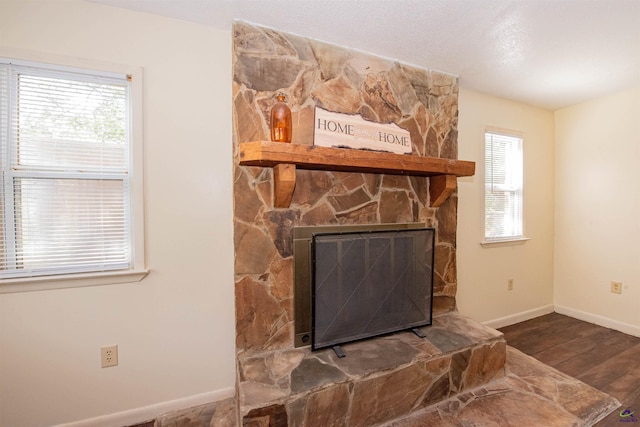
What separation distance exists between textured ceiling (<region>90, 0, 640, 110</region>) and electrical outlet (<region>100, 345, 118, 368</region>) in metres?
2.00

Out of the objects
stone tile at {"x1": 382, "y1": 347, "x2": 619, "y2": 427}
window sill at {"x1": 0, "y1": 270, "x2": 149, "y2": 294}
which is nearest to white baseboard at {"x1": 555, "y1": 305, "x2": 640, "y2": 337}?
stone tile at {"x1": 382, "y1": 347, "x2": 619, "y2": 427}

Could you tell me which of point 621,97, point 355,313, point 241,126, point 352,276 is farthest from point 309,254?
point 621,97

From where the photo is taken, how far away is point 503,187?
301 centimetres

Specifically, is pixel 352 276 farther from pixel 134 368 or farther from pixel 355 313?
pixel 134 368

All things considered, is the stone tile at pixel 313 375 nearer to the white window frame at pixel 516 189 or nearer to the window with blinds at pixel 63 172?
the window with blinds at pixel 63 172

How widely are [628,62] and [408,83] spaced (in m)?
1.80

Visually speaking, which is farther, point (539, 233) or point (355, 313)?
point (539, 233)

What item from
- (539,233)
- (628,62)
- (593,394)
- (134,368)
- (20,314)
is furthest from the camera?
(539,233)

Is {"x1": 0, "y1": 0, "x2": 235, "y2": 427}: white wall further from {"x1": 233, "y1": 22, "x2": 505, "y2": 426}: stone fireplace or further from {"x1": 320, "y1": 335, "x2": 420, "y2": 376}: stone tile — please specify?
{"x1": 320, "y1": 335, "x2": 420, "y2": 376}: stone tile

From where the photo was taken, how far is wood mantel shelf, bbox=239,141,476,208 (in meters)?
1.53

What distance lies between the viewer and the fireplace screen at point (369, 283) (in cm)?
183

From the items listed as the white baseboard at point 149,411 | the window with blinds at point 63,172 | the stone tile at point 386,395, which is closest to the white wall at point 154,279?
the white baseboard at point 149,411

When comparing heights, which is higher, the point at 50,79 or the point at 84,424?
the point at 50,79

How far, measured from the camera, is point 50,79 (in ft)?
5.01
